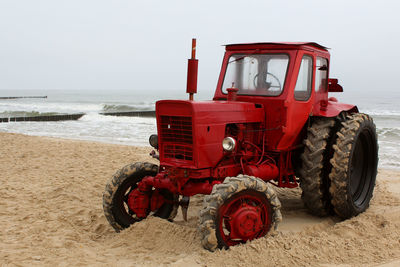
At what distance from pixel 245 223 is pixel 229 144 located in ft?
3.09

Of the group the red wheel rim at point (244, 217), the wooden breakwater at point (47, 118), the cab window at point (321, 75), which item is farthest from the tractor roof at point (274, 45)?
the wooden breakwater at point (47, 118)

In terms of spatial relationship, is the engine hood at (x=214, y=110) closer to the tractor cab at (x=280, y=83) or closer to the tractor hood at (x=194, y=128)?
the tractor hood at (x=194, y=128)

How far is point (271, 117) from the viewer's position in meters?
5.34

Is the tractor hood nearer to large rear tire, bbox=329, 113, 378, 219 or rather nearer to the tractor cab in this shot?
the tractor cab

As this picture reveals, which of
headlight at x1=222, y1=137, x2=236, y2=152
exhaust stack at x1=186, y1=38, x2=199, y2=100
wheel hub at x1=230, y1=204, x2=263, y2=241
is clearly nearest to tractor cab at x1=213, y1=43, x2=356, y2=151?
exhaust stack at x1=186, y1=38, x2=199, y2=100

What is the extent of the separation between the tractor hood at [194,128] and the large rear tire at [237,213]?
528mm

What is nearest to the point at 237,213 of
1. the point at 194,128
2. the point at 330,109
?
the point at 194,128

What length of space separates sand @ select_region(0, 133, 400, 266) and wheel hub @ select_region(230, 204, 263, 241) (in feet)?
0.42

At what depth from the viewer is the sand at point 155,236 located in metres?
4.14

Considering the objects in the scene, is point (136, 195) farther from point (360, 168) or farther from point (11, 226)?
point (360, 168)

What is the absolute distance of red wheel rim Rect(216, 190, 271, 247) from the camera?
4246 millimetres

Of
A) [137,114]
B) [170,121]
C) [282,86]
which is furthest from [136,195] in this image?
[137,114]

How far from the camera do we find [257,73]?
18.4 feet

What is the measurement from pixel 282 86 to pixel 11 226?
3886 millimetres
